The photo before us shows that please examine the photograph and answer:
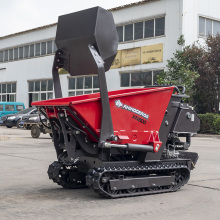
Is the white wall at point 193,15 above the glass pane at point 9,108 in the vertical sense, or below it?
above

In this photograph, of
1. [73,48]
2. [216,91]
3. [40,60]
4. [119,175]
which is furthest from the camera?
[40,60]

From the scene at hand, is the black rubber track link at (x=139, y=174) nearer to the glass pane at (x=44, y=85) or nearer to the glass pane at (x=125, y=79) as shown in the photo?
the glass pane at (x=125, y=79)

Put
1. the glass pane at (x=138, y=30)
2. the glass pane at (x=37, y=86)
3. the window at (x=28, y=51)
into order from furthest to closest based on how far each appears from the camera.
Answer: the glass pane at (x=37, y=86)
the window at (x=28, y=51)
the glass pane at (x=138, y=30)

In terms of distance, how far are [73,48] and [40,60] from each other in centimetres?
3503

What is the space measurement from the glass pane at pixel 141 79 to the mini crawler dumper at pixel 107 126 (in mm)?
23944

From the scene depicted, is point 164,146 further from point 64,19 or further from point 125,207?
point 64,19

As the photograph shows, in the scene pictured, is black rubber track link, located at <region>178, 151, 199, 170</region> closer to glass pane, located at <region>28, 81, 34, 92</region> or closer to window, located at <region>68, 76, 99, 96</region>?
window, located at <region>68, 76, 99, 96</region>

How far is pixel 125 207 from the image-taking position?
6.03m

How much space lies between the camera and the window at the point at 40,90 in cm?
4043

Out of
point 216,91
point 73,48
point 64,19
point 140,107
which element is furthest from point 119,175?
point 216,91

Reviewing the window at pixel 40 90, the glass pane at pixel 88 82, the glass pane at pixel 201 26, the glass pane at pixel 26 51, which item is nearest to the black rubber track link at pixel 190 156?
the glass pane at pixel 201 26

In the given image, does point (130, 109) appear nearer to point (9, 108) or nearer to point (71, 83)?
point (9, 108)

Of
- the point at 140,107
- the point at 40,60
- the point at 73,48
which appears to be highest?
the point at 40,60

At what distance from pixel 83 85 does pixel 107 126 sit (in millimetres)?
30513
